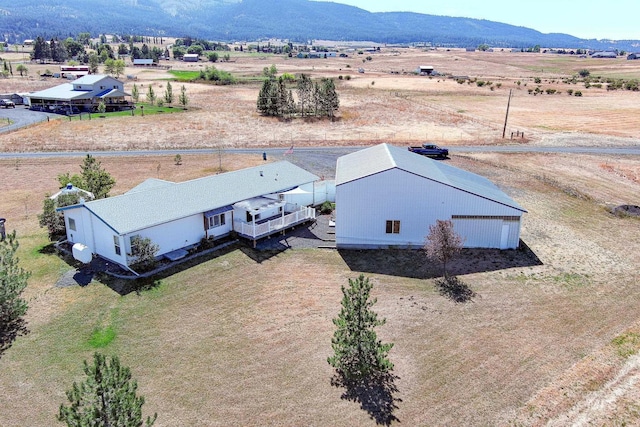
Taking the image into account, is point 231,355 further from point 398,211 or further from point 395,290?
point 398,211

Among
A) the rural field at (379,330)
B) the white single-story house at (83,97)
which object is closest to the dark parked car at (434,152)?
the rural field at (379,330)

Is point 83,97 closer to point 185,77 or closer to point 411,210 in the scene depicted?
point 185,77

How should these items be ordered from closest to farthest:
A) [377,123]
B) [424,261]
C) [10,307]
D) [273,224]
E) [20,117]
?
[10,307] < [424,261] < [273,224] < [377,123] < [20,117]

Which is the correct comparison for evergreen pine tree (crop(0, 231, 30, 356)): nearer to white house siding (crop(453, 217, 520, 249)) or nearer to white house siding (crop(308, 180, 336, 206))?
white house siding (crop(308, 180, 336, 206))

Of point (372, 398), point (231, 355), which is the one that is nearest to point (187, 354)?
point (231, 355)

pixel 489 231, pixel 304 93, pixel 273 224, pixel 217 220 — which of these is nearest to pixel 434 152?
pixel 489 231

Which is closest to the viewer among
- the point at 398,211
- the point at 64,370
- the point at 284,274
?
the point at 64,370
